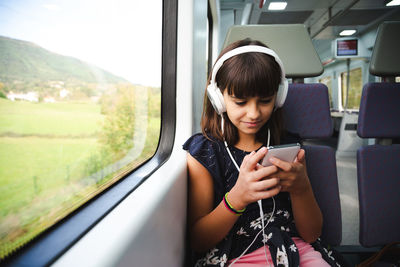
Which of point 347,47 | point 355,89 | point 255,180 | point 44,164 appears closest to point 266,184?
point 255,180

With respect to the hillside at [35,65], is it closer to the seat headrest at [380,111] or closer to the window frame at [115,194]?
the window frame at [115,194]

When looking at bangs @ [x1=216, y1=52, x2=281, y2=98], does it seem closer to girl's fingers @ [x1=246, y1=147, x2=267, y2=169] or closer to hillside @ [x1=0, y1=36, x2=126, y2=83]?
girl's fingers @ [x1=246, y1=147, x2=267, y2=169]

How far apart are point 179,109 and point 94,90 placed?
542 mm

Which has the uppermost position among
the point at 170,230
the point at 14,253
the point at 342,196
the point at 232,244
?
the point at 14,253

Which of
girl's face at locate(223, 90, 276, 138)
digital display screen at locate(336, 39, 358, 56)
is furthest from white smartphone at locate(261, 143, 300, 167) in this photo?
digital display screen at locate(336, 39, 358, 56)

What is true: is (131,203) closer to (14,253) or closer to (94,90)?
(14,253)

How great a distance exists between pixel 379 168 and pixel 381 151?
3.3 inches

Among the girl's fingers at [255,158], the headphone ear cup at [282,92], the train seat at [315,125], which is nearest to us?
the girl's fingers at [255,158]

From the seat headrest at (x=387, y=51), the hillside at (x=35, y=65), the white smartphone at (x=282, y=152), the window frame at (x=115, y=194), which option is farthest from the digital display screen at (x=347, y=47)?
the hillside at (x=35, y=65)

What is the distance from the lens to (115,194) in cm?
53

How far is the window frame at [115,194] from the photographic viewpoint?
313 millimetres

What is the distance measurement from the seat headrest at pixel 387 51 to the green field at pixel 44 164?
50.0 inches

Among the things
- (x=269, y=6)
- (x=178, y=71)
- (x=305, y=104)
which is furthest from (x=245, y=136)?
(x=269, y=6)

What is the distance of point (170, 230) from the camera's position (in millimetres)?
653
